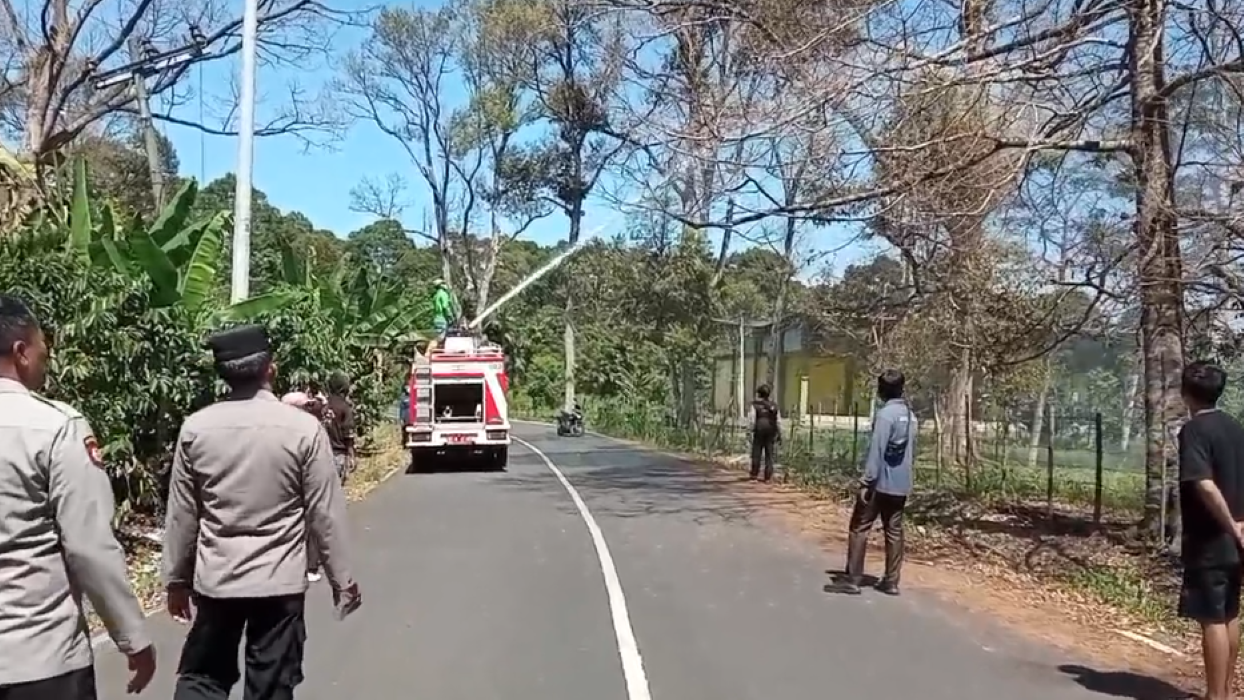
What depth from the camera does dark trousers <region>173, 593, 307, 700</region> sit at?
5.23 meters

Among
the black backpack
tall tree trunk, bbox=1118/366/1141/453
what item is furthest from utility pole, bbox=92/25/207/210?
tall tree trunk, bbox=1118/366/1141/453

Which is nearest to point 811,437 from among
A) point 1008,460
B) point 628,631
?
point 1008,460

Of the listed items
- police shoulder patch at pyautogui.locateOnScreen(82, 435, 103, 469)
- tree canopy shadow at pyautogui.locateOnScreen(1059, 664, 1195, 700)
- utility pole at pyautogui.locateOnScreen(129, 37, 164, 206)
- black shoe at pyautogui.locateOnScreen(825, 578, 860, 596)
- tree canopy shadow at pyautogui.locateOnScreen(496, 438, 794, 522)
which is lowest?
tree canopy shadow at pyautogui.locateOnScreen(1059, 664, 1195, 700)

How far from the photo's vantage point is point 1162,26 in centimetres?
1345

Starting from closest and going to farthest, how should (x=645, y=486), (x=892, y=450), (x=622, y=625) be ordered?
(x=622, y=625) < (x=892, y=450) < (x=645, y=486)

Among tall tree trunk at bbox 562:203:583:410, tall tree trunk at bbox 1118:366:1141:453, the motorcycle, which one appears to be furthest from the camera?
tall tree trunk at bbox 562:203:583:410

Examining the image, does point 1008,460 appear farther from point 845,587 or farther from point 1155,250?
point 845,587

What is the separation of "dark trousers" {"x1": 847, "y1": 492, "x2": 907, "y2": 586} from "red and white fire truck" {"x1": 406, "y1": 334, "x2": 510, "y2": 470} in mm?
16150

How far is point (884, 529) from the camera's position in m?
11.5

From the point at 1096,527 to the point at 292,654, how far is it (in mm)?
12905

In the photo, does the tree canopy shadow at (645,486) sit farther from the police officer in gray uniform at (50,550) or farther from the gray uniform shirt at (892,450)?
the police officer in gray uniform at (50,550)

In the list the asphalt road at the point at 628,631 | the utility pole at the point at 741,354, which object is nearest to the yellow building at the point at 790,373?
the utility pole at the point at 741,354

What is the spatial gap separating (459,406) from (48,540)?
2457 cm

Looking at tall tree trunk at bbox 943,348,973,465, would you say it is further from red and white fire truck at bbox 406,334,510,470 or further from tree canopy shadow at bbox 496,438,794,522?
red and white fire truck at bbox 406,334,510,470
